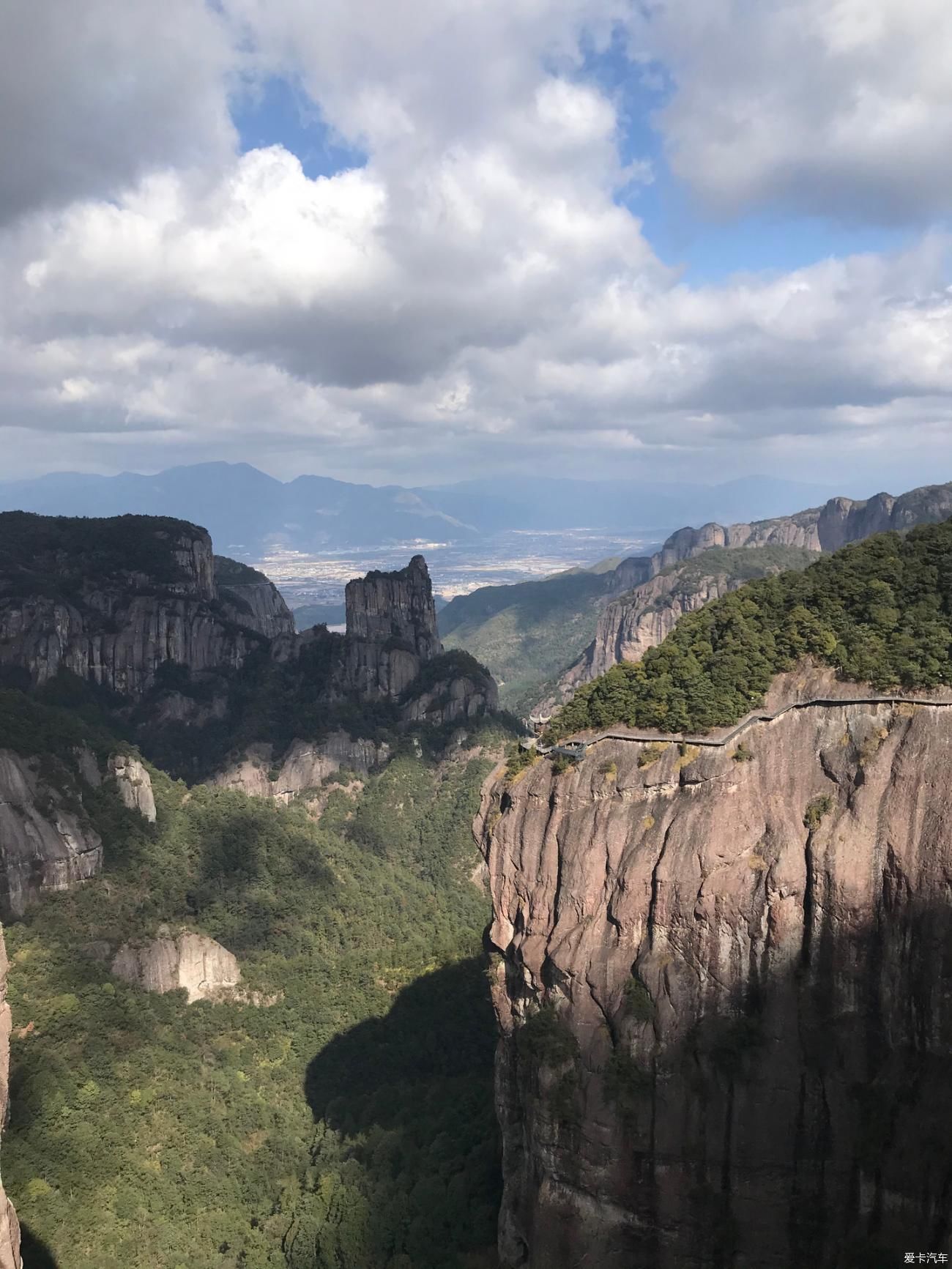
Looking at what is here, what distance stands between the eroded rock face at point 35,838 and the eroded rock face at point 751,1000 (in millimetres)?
44256

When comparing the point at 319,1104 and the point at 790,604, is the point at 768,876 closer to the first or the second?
the point at 790,604

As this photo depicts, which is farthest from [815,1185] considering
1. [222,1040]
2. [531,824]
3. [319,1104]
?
[222,1040]

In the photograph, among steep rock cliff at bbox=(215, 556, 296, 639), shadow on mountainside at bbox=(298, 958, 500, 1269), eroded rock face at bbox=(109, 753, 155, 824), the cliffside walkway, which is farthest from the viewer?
steep rock cliff at bbox=(215, 556, 296, 639)

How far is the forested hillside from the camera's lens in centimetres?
5181

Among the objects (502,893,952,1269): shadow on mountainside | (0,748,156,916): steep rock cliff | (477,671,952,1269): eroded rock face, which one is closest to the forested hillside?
(0,748,156,916): steep rock cliff

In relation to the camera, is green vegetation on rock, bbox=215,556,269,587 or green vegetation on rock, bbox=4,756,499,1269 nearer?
green vegetation on rock, bbox=4,756,499,1269

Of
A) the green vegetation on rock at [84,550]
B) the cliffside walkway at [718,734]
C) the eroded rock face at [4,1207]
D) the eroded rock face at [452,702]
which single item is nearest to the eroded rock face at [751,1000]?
the cliffside walkway at [718,734]

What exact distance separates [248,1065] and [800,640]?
5201cm

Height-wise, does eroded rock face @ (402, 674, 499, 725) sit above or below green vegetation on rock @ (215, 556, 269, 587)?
below

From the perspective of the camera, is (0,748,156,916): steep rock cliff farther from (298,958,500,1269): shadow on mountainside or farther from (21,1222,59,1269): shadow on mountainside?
(21,1222,59,1269): shadow on mountainside

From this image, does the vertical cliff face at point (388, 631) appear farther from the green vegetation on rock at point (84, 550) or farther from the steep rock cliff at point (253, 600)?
the green vegetation on rock at point (84, 550)

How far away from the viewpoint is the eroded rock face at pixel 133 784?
290ft

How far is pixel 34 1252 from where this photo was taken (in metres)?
46.8

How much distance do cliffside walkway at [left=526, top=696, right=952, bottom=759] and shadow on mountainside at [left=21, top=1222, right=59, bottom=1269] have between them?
110 feet
